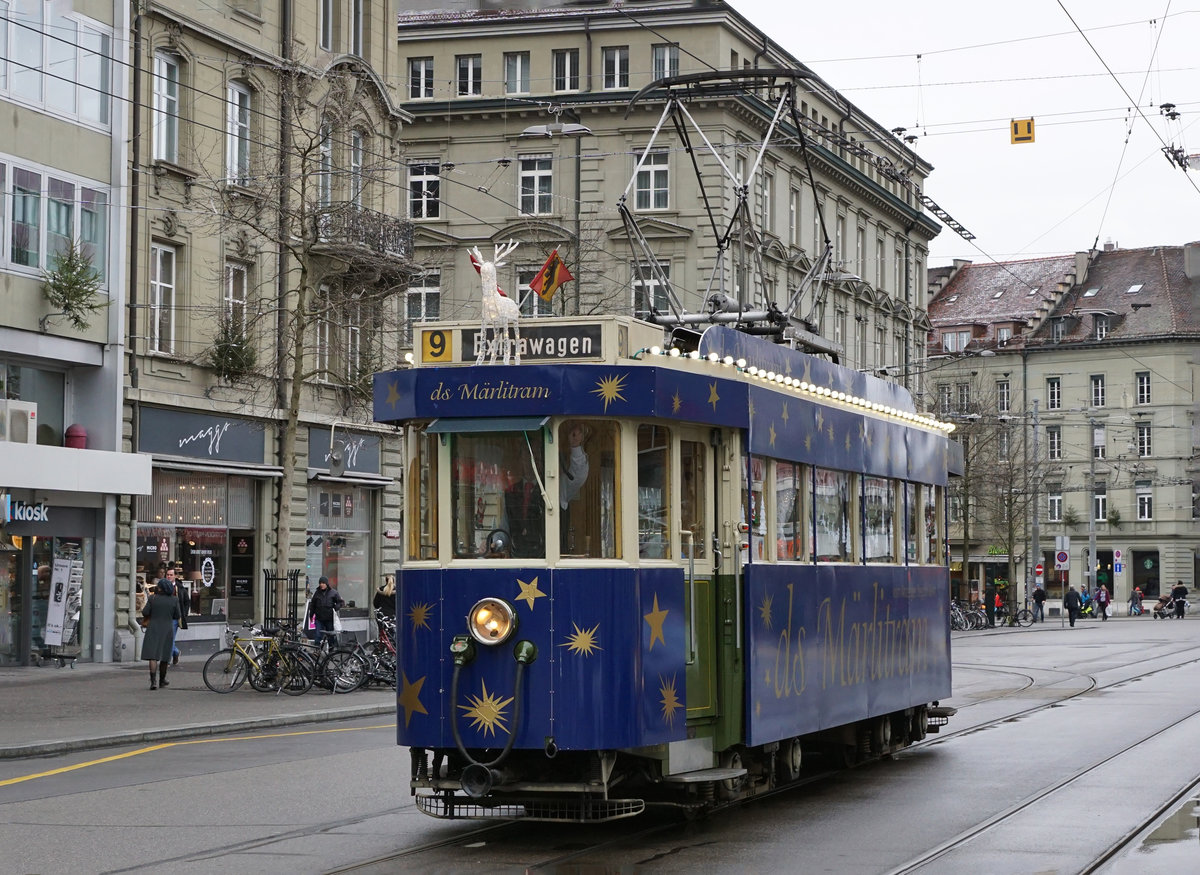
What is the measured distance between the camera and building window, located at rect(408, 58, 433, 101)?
184 feet

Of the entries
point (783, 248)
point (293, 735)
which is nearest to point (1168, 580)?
point (783, 248)

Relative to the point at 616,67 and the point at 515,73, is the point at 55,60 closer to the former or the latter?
the point at 616,67

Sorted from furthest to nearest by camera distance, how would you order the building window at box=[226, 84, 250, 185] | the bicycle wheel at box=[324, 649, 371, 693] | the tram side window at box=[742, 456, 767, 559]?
the building window at box=[226, 84, 250, 185]
the bicycle wheel at box=[324, 649, 371, 693]
the tram side window at box=[742, 456, 767, 559]

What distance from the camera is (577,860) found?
33.9 ft

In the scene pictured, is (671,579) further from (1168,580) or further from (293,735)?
(1168,580)

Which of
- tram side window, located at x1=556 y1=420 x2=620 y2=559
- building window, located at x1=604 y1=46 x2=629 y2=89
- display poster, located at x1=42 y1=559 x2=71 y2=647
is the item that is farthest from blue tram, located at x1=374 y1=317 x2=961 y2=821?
building window, located at x1=604 y1=46 x2=629 y2=89

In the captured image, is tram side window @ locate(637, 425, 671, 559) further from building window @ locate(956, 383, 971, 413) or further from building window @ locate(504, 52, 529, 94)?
building window @ locate(956, 383, 971, 413)

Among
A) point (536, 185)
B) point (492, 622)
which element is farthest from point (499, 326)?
point (536, 185)

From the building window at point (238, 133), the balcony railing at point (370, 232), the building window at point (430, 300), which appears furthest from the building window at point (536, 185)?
the building window at point (238, 133)

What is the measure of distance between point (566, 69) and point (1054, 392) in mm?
45515

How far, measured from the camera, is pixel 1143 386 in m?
89.6

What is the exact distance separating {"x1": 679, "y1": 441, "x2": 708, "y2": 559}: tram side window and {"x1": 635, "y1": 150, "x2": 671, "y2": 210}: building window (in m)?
42.0

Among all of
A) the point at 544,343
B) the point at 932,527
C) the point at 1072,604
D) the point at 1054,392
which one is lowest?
the point at 1072,604

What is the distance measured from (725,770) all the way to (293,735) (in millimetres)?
9528
